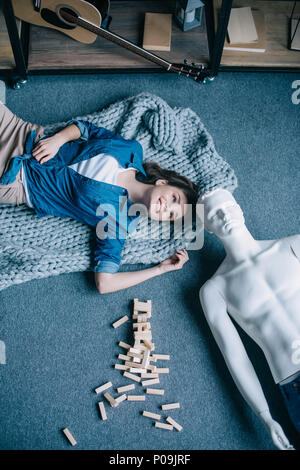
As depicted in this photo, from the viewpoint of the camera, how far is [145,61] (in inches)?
74.0

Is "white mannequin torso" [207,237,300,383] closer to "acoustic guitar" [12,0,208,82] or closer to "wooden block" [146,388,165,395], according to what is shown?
"wooden block" [146,388,165,395]

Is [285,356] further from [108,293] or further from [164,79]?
[164,79]

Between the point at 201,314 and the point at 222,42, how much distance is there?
41.5 inches

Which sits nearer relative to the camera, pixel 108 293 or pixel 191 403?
pixel 191 403

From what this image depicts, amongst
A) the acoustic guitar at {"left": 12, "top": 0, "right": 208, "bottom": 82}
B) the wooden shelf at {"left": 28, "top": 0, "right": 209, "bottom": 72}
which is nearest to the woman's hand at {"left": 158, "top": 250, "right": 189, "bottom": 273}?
the acoustic guitar at {"left": 12, "top": 0, "right": 208, "bottom": 82}

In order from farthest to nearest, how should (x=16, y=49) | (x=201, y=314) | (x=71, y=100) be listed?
(x=71, y=100), (x=16, y=49), (x=201, y=314)

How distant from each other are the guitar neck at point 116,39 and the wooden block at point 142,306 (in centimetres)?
93

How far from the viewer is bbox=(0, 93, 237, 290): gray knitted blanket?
1585mm

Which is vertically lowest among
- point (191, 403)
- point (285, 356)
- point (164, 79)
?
point (191, 403)

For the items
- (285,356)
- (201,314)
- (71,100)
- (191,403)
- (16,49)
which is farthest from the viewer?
(71,100)

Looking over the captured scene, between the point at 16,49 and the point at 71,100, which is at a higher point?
the point at 16,49

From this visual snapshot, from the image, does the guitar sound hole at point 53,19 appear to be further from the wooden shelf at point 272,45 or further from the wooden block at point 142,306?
the wooden block at point 142,306
